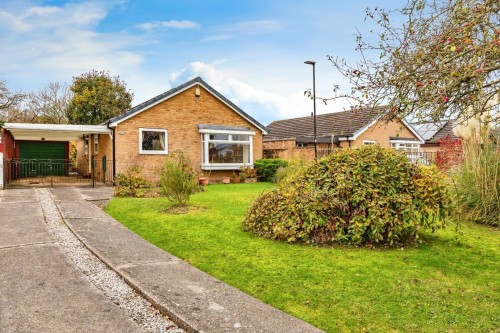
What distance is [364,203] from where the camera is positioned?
6.29m

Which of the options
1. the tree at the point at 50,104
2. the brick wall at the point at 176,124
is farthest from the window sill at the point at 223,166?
the tree at the point at 50,104

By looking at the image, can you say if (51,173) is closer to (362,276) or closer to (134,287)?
(134,287)

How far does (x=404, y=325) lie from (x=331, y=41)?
414cm

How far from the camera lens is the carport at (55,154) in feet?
56.3

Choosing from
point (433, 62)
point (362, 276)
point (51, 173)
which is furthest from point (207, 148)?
point (433, 62)

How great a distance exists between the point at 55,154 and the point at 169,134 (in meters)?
11.2

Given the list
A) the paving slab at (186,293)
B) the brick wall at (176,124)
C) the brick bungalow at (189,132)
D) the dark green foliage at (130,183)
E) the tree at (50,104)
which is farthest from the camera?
the tree at (50,104)

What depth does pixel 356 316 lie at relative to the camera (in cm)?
368

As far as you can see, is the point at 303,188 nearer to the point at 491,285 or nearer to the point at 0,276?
Answer: the point at 491,285

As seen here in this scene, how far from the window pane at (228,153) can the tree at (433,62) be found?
15.3 m

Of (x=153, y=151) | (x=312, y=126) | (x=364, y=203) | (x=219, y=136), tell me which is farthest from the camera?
(x=312, y=126)

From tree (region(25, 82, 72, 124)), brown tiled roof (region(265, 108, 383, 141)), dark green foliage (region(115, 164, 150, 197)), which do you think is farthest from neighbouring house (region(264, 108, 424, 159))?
tree (region(25, 82, 72, 124))

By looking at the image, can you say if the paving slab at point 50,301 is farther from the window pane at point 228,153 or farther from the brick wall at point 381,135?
the brick wall at point 381,135

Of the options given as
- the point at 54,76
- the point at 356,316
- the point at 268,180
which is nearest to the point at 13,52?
the point at 268,180
